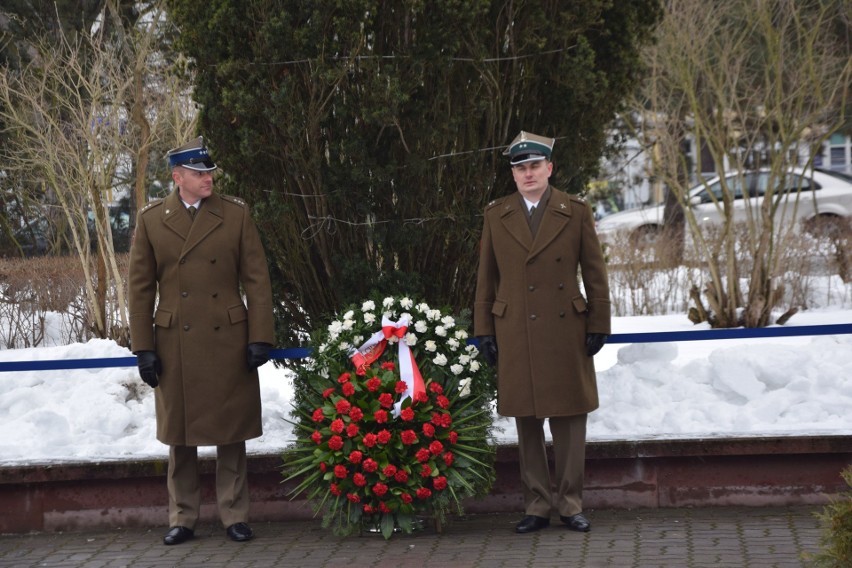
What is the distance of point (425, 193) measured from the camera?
23.0 ft

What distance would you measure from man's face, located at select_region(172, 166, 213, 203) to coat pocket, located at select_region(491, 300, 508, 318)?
4.99ft

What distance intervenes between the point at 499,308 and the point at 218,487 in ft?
5.44

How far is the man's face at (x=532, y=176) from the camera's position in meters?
6.18

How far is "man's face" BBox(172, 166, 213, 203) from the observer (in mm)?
6285

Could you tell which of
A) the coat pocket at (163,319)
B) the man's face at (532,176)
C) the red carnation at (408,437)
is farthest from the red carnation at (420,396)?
the coat pocket at (163,319)

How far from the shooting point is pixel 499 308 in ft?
20.4

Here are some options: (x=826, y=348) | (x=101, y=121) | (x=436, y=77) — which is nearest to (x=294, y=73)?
(x=436, y=77)

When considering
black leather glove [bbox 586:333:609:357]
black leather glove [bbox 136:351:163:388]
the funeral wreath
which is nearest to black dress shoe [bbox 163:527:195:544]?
the funeral wreath

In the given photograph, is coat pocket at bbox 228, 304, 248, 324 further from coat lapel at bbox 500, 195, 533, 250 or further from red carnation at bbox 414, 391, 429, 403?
coat lapel at bbox 500, 195, 533, 250

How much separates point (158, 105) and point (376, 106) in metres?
7.71

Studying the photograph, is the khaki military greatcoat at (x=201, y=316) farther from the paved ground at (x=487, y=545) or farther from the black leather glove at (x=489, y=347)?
the black leather glove at (x=489, y=347)

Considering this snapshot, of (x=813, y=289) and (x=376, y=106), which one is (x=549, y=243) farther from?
(x=813, y=289)

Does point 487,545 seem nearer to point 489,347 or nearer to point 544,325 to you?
Answer: point 489,347

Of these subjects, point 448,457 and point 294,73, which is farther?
point 294,73
